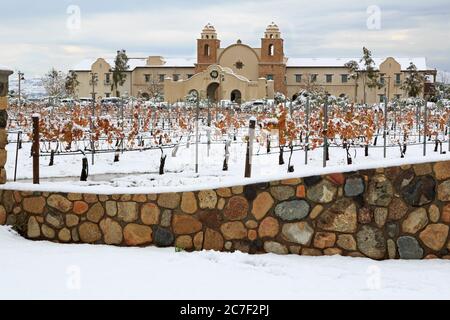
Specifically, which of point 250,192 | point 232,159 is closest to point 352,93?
point 232,159

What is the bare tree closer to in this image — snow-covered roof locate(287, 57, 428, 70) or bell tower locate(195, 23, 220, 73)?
snow-covered roof locate(287, 57, 428, 70)

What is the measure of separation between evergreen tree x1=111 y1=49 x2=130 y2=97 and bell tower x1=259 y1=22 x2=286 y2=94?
523 inches

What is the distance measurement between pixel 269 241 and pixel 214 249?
1.77 feet

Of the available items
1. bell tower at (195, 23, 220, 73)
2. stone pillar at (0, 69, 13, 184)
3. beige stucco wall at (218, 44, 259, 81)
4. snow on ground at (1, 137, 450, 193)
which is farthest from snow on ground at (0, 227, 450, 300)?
bell tower at (195, 23, 220, 73)

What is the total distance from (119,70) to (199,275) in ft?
178

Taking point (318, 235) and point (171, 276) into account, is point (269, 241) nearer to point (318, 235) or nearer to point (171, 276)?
point (318, 235)

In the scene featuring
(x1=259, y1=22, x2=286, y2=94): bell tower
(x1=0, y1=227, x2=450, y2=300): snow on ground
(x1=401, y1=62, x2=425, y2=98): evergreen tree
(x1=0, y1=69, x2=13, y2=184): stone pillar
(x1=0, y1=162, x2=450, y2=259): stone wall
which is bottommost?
(x1=0, y1=227, x2=450, y2=300): snow on ground

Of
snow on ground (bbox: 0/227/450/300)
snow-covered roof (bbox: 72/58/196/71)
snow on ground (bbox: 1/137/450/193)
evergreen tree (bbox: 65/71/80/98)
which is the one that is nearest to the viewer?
snow on ground (bbox: 0/227/450/300)

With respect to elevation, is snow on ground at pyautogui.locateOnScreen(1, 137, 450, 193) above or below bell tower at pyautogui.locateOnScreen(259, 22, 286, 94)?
below

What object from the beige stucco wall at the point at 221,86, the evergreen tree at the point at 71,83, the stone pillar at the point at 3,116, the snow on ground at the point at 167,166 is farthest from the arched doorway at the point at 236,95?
the stone pillar at the point at 3,116

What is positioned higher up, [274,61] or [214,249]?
[274,61]

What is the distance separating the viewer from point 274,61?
2232 inches

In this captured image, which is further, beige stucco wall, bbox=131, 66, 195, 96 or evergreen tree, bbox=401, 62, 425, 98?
beige stucco wall, bbox=131, 66, 195, 96

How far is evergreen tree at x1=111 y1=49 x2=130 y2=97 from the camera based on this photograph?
188ft
